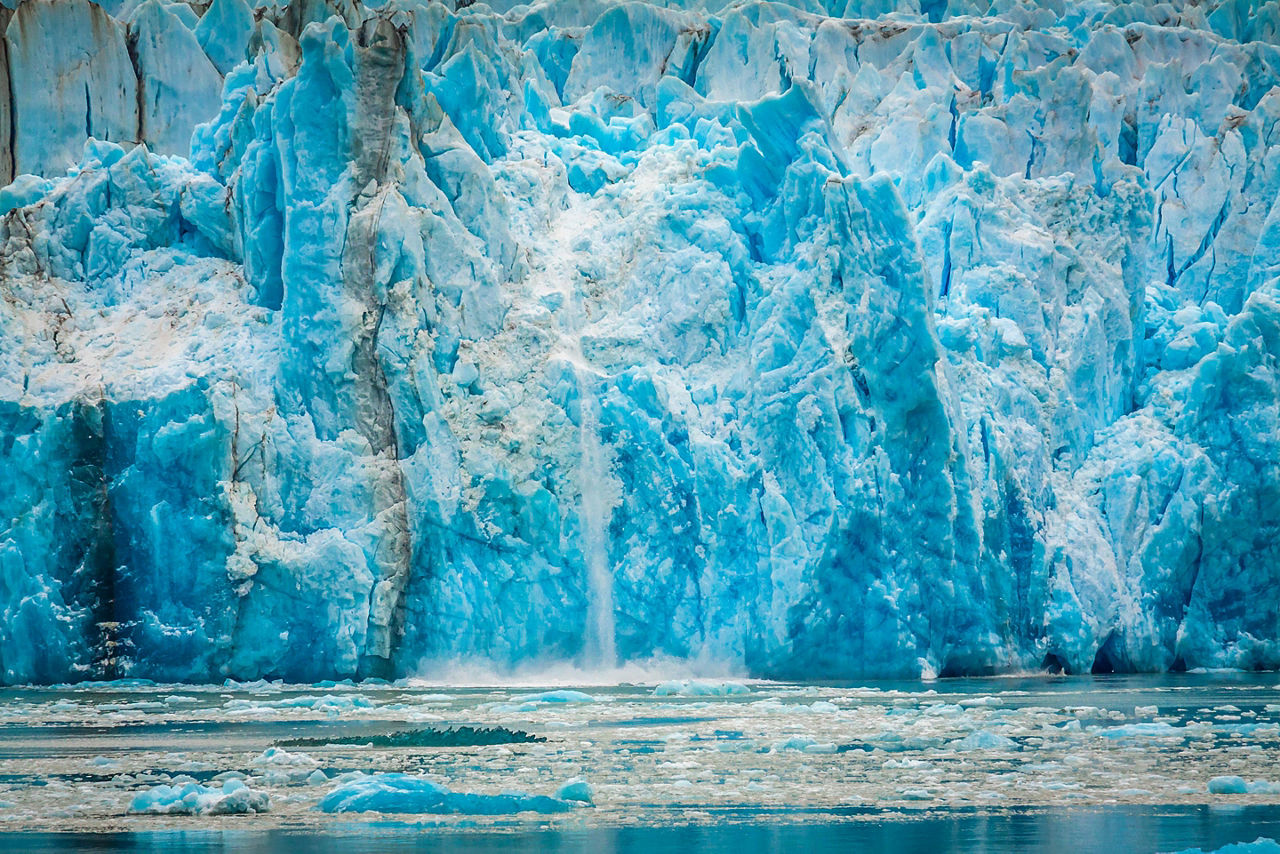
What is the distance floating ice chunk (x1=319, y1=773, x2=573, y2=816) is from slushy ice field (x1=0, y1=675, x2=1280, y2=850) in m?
0.01

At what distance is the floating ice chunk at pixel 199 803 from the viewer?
9.71 m

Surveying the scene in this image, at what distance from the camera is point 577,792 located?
10000 mm

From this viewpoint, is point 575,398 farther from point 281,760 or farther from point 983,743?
point 281,760

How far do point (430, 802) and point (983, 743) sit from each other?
5.13m

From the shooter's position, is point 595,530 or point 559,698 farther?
point 595,530

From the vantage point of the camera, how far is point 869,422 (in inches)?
869

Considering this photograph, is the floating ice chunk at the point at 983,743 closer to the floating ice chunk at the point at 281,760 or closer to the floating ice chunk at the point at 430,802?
the floating ice chunk at the point at 430,802

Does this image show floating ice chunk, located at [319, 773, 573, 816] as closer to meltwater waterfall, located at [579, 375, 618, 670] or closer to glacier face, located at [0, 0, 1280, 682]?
glacier face, located at [0, 0, 1280, 682]

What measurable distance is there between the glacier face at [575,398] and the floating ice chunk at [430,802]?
11.2m

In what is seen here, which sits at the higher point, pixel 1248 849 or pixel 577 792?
pixel 577 792

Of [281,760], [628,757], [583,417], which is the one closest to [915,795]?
[628,757]

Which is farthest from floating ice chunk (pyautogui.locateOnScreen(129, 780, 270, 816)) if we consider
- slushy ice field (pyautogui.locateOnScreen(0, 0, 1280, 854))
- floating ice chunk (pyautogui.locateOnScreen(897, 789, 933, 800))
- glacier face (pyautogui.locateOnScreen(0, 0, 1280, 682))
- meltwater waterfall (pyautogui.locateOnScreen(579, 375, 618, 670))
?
meltwater waterfall (pyautogui.locateOnScreen(579, 375, 618, 670))

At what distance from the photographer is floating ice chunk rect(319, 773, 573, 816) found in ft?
32.1

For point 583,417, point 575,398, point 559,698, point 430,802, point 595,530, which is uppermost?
point 575,398
